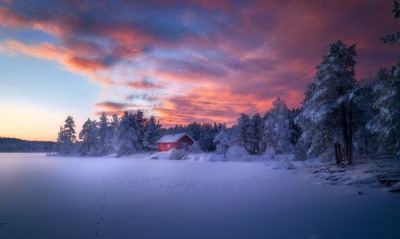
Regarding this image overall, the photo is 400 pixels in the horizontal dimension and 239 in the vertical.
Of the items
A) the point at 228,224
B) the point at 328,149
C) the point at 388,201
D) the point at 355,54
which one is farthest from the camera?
the point at 328,149

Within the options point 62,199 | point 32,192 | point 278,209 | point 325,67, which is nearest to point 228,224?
point 278,209

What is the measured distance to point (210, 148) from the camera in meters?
91.3

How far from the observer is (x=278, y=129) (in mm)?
51281

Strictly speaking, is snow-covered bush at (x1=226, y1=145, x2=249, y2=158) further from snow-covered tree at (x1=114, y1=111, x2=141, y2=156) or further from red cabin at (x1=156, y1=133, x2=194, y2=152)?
snow-covered tree at (x1=114, y1=111, x2=141, y2=156)

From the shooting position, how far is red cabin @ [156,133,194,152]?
67.2 meters

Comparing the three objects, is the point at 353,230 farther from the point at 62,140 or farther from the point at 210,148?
the point at 62,140

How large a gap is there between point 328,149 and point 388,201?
1567 centimetres

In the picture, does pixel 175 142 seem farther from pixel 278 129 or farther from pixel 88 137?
pixel 88 137

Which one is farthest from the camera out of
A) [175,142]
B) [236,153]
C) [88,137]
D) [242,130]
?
[88,137]

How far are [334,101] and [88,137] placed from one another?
8049cm

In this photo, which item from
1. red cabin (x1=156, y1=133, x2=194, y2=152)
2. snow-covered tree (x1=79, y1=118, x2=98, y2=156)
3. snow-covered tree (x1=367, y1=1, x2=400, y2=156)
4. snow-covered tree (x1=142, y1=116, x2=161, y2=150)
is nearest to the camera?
snow-covered tree (x1=367, y1=1, x2=400, y2=156)

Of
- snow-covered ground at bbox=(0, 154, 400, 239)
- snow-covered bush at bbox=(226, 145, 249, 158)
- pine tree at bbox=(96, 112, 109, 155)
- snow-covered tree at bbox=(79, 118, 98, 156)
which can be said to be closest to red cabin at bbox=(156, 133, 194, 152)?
snow-covered bush at bbox=(226, 145, 249, 158)

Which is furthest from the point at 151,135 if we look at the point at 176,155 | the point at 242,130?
the point at 242,130

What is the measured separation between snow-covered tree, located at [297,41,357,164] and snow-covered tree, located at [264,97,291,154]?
2941 centimetres
